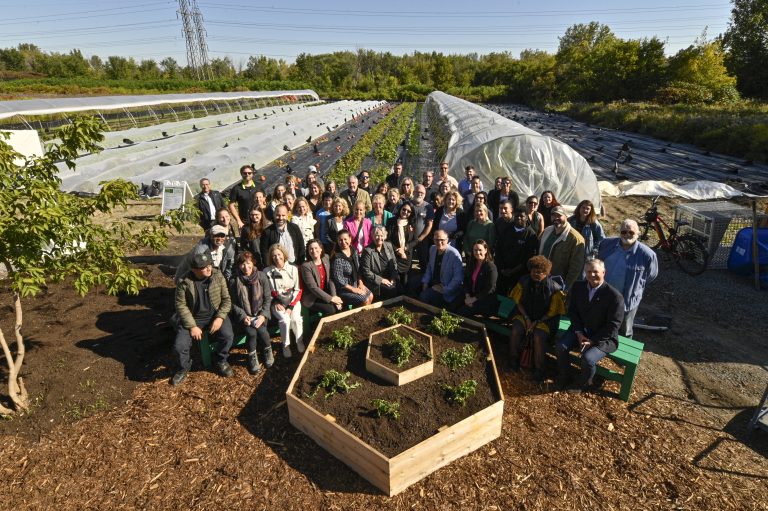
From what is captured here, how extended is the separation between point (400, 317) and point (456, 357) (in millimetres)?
1227

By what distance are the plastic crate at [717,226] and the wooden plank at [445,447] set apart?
768 cm

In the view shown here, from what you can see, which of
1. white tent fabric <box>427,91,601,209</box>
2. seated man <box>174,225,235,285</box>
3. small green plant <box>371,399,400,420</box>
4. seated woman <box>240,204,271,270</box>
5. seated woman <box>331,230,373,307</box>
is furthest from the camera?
white tent fabric <box>427,91,601,209</box>

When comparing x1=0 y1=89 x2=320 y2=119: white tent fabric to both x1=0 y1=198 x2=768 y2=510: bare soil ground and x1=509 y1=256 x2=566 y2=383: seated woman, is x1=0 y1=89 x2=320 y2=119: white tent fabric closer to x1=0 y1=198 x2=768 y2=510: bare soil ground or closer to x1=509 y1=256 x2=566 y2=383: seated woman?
x1=0 y1=198 x2=768 y2=510: bare soil ground

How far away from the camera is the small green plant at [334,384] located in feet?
15.7

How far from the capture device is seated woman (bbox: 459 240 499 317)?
6.09 m

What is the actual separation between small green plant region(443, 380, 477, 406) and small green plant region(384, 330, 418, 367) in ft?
2.01

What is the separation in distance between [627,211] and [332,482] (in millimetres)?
12856

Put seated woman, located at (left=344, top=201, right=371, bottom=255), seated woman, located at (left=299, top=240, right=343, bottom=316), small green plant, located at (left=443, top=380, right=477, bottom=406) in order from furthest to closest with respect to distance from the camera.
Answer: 1. seated woman, located at (left=344, top=201, right=371, bottom=255)
2. seated woman, located at (left=299, top=240, right=343, bottom=316)
3. small green plant, located at (left=443, top=380, right=477, bottom=406)

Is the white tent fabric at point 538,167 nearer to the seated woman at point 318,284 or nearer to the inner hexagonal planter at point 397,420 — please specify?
the seated woman at point 318,284

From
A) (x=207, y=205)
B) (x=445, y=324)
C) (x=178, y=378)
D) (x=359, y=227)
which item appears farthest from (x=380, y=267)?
(x=207, y=205)

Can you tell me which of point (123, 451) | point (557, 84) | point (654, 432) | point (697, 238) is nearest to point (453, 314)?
point (654, 432)

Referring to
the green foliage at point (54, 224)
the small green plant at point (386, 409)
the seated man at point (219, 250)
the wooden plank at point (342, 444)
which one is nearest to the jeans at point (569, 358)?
the small green plant at point (386, 409)

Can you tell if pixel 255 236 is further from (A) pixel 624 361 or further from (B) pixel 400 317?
(A) pixel 624 361

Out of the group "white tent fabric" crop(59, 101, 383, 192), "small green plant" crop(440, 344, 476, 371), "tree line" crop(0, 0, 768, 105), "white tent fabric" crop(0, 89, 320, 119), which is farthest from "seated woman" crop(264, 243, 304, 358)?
"tree line" crop(0, 0, 768, 105)
